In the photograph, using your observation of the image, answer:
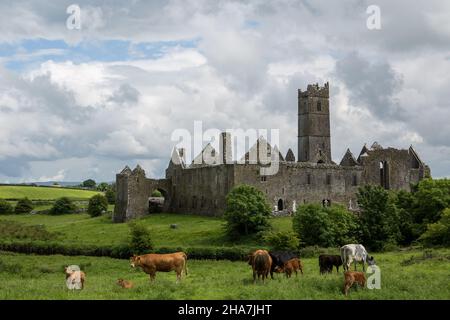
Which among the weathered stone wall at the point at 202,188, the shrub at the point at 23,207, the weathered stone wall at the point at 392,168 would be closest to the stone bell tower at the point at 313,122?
the weathered stone wall at the point at 392,168

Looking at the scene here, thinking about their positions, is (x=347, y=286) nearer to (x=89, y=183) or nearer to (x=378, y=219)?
(x=378, y=219)

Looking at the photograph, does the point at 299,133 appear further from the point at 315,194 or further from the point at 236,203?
the point at 236,203

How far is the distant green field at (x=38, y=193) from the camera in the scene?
4961 inches

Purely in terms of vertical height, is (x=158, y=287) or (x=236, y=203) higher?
(x=236, y=203)

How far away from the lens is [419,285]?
26.2m

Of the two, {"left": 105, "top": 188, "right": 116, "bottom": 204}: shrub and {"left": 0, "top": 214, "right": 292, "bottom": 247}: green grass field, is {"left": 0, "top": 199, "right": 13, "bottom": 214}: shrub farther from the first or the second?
{"left": 105, "top": 188, "right": 116, "bottom": 204}: shrub

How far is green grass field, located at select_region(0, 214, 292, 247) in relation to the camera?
6456 cm

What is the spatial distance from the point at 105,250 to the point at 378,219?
24.3m

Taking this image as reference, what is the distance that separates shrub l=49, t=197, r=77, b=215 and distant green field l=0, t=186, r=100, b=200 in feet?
69.8

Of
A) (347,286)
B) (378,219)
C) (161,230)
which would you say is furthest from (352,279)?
(161,230)

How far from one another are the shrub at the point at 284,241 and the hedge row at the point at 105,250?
106 inches
